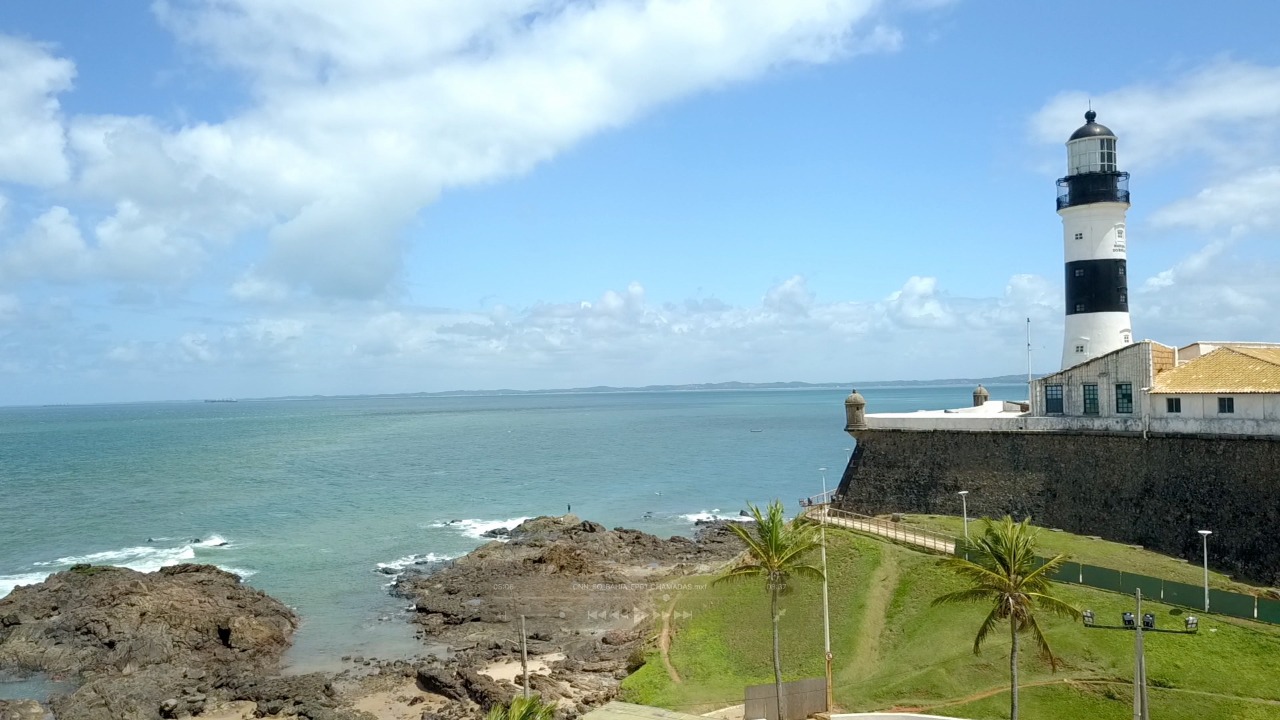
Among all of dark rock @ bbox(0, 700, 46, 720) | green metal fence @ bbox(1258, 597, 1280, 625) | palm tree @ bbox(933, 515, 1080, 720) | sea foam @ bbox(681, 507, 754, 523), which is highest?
palm tree @ bbox(933, 515, 1080, 720)

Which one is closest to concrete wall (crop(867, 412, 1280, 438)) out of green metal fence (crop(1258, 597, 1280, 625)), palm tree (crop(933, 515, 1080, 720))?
green metal fence (crop(1258, 597, 1280, 625))

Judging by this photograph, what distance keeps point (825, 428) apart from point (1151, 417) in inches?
5567

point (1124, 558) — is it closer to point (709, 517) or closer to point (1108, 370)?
point (1108, 370)

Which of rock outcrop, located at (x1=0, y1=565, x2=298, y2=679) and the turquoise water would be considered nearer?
rock outcrop, located at (x1=0, y1=565, x2=298, y2=679)

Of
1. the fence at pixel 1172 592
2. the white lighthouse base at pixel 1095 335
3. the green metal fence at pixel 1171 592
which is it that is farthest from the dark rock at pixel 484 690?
the white lighthouse base at pixel 1095 335

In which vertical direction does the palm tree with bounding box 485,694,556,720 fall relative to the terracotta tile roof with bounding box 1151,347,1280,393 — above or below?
below

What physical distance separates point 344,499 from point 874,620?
66.8 m

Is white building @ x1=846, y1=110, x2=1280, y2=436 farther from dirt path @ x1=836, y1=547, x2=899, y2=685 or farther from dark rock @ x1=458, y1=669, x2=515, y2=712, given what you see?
dark rock @ x1=458, y1=669, x2=515, y2=712

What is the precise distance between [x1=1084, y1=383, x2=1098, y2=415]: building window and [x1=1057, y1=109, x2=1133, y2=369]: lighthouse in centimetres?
479

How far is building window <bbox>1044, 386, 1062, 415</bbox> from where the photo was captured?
3978 cm

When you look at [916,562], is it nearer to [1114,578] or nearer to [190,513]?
[1114,578]

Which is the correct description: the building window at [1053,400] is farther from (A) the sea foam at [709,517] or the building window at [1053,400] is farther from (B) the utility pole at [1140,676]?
A: (A) the sea foam at [709,517]

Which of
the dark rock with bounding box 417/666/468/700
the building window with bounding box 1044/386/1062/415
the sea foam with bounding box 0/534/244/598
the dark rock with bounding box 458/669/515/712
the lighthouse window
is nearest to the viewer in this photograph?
the dark rock with bounding box 458/669/515/712

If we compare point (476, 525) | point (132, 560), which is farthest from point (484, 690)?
point (476, 525)
